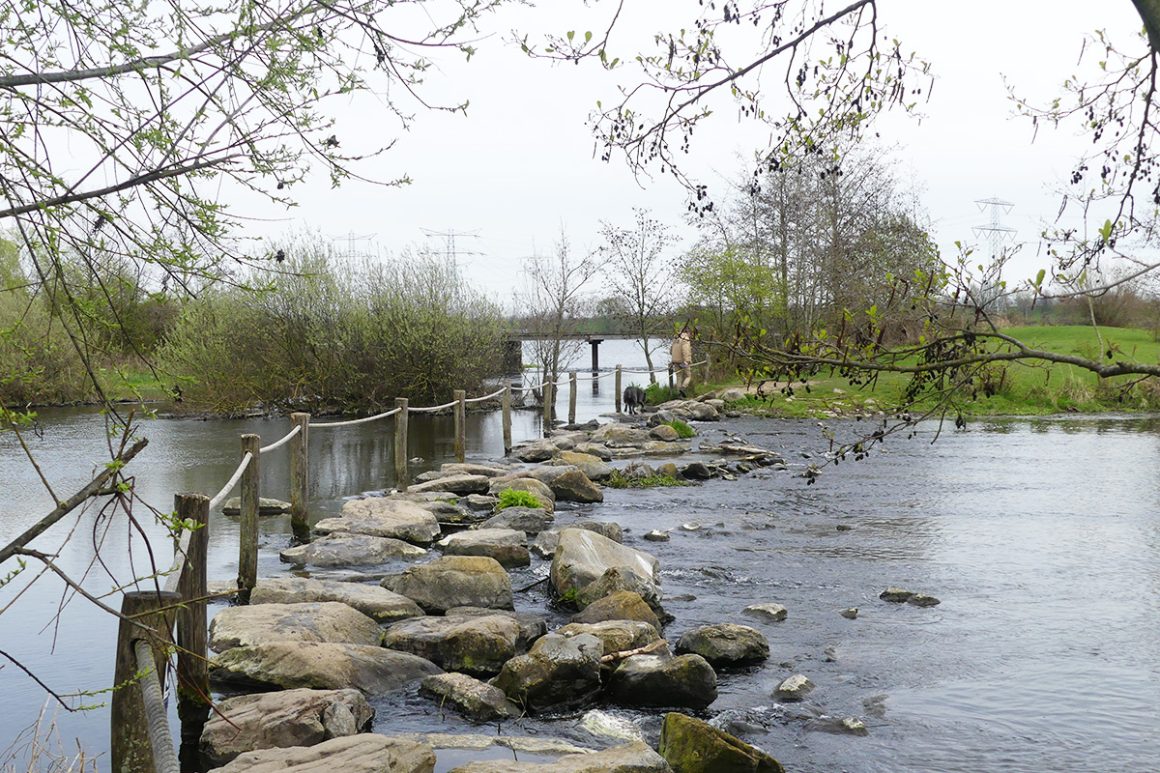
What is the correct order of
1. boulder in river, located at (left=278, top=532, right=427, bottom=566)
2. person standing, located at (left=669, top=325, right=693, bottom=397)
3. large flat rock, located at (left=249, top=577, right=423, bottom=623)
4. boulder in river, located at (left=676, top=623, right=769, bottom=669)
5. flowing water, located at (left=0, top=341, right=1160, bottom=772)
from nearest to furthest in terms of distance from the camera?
flowing water, located at (left=0, top=341, right=1160, bottom=772)
boulder in river, located at (left=676, top=623, right=769, bottom=669)
large flat rock, located at (left=249, top=577, right=423, bottom=623)
boulder in river, located at (left=278, top=532, right=427, bottom=566)
person standing, located at (left=669, top=325, right=693, bottom=397)

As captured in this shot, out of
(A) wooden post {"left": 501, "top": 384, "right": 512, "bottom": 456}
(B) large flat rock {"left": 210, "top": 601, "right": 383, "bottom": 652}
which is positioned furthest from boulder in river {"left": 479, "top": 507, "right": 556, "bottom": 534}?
(A) wooden post {"left": 501, "top": 384, "right": 512, "bottom": 456}

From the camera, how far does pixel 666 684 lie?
5.94 meters

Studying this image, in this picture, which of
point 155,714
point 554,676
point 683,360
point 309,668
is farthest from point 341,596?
point 683,360

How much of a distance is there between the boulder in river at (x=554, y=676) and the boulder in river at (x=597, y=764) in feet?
3.54

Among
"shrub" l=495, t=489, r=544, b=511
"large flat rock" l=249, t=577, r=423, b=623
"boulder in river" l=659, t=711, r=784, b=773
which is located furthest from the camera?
"shrub" l=495, t=489, r=544, b=511

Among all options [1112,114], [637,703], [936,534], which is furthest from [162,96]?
[936,534]

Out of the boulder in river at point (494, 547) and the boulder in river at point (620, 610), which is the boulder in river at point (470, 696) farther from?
the boulder in river at point (494, 547)

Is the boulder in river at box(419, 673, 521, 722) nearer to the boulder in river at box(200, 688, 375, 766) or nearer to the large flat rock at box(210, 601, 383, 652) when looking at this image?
the boulder in river at box(200, 688, 375, 766)

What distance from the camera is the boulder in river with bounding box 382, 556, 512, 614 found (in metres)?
7.61

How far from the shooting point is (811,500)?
13.3 metres

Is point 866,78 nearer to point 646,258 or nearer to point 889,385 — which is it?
point 889,385

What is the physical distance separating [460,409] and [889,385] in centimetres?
1376

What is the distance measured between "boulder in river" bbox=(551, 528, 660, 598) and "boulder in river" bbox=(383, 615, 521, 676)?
128cm

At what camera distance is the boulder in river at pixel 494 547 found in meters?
9.10
